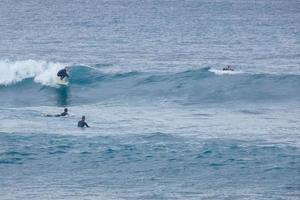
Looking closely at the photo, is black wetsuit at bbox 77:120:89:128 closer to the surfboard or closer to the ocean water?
the ocean water

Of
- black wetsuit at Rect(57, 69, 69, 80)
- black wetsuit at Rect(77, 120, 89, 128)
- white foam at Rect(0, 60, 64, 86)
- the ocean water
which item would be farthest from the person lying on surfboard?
black wetsuit at Rect(77, 120, 89, 128)

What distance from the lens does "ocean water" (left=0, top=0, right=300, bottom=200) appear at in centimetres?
3133

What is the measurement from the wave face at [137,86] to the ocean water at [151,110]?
0.06 metres

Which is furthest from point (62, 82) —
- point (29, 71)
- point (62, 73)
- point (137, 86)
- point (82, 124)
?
point (82, 124)

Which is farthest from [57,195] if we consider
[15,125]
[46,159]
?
[15,125]

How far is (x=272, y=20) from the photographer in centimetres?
9638

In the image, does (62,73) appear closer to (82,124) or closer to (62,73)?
(62,73)

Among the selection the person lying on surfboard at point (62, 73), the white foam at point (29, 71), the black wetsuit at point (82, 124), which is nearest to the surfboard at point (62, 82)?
the person lying on surfboard at point (62, 73)

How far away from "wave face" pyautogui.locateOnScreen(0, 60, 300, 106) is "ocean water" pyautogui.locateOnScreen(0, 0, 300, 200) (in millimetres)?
65

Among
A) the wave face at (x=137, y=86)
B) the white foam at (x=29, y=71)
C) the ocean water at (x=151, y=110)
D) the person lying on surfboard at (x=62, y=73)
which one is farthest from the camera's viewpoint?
the white foam at (x=29, y=71)

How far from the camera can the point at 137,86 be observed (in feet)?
172

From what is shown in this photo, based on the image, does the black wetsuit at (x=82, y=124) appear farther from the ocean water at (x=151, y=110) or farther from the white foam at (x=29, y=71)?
the white foam at (x=29, y=71)

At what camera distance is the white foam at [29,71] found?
5459 centimetres

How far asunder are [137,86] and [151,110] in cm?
788
